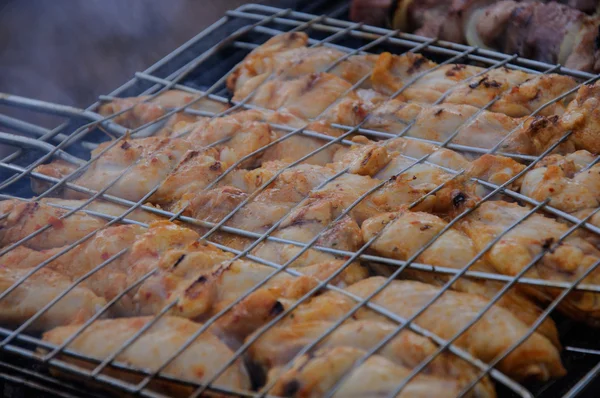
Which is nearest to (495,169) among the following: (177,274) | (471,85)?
(471,85)

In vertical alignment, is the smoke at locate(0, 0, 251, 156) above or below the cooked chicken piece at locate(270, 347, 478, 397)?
above

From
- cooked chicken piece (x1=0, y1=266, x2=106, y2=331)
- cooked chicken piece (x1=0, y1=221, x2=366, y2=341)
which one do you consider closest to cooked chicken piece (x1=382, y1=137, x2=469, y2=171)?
cooked chicken piece (x1=0, y1=221, x2=366, y2=341)

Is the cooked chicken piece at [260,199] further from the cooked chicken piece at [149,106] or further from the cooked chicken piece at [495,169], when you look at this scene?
the cooked chicken piece at [149,106]

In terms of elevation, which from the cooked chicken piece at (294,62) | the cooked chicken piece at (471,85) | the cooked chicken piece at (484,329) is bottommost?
the cooked chicken piece at (484,329)

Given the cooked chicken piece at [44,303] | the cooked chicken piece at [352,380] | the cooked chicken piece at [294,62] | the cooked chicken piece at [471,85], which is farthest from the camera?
the cooked chicken piece at [294,62]

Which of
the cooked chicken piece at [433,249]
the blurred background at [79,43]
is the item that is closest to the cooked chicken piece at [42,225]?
the cooked chicken piece at [433,249]

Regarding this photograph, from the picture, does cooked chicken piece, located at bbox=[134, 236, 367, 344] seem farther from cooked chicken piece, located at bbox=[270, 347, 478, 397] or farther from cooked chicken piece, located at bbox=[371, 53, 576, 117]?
cooked chicken piece, located at bbox=[371, 53, 576, 117]

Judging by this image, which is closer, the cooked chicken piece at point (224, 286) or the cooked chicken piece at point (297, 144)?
the cooked chicken piece at point (224, 286)
